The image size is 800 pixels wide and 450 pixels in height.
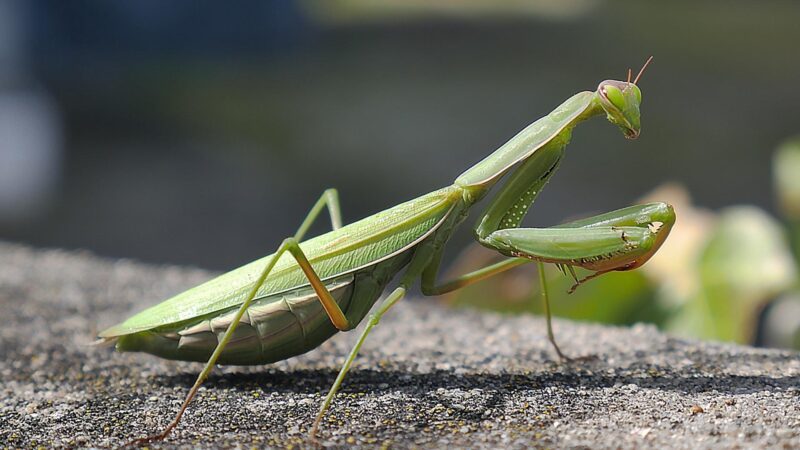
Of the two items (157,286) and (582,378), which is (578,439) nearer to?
A: (582,378)

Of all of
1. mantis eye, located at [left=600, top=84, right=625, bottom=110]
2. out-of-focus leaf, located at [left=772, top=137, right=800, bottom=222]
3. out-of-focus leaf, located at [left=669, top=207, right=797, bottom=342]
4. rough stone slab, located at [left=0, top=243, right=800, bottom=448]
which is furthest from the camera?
out-of-focus leaf, located at [left=772, top=137, right=800, bottom=222]

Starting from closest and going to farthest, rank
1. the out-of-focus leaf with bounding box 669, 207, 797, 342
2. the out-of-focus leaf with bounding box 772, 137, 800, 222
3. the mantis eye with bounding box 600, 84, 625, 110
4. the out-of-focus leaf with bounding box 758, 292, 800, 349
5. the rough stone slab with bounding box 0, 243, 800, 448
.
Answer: the rough stone slab with bounding box 0, 243, 800, 448
the mantis eye with bounding box 600, 84, 625, 110
the out-of-focus leaf with bounding box 669, 207, 797, 342
the out-of-focus leaf with bounding box 758, 292, 800, 349
the out-of-focus leaf with bounding box 772, 137, 800, 222

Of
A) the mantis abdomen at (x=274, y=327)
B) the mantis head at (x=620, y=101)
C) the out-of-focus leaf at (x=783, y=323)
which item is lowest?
the out-of-focus leaf at (x=783, y=323)

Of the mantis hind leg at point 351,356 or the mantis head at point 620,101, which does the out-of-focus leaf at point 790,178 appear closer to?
the mantis head at point 620,101

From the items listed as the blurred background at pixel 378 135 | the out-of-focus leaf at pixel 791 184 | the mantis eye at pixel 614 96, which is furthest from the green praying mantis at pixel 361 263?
the out-of-focus leaf at pixel 791 184

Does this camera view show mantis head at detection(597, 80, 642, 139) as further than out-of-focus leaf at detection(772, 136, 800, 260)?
No

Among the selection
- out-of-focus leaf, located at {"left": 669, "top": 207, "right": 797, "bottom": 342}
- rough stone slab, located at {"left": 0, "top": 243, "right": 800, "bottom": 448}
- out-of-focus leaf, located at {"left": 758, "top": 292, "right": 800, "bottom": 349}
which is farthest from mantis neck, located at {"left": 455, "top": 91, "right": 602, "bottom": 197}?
out-of-focus leaf, located at {"left": 758, "top": 292, "right": 800, "bottom": 349}

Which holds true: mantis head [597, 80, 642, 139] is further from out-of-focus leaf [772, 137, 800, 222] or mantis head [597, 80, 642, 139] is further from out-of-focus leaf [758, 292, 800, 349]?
out-of-focus leaf [772, 137, 800, 222]

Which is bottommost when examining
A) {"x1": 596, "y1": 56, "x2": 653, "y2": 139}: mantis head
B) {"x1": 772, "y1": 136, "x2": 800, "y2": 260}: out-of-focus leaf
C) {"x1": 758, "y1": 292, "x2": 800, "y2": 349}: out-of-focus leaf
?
{"x1": 758, "y1": 292, "x2": 800, "y2": 349}: out-of-focus leaf
